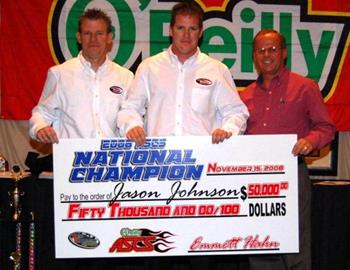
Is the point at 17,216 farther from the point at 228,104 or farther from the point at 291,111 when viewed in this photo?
the point at 291,111

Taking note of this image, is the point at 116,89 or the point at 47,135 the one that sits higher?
the point at 116,89

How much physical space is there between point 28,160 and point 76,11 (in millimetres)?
1323

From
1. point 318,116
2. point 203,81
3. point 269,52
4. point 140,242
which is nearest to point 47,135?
Result: point 140,242

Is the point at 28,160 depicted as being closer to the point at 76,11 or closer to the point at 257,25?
the point at 76,11

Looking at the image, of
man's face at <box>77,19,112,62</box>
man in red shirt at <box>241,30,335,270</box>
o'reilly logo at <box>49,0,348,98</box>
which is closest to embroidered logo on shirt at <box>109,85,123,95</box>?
man's face at <box>77,19,112,62</box>

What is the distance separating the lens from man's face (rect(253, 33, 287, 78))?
10.8 feet

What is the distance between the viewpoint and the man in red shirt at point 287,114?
332 centimetres

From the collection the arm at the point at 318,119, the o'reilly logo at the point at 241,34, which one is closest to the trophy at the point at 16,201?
the o'reilly logo at the point at 241,34

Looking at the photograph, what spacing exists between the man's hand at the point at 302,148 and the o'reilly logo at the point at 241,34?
181 cm

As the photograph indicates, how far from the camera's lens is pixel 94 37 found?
3.18m

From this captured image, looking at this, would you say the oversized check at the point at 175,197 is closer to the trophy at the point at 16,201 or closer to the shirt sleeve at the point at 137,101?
the shirt sleeve at the point at 137,101

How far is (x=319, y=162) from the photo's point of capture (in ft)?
16.8

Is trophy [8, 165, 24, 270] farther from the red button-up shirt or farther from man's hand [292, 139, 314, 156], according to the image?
man's hand [292, 139, 314, 156]
